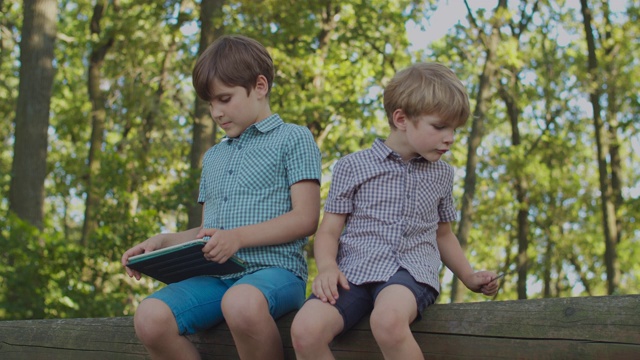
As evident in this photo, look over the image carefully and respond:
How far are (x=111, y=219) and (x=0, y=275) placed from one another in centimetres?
217

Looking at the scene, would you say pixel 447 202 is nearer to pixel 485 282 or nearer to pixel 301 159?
pixel 485 282

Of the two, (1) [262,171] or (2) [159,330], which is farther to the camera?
(1) [262,171]

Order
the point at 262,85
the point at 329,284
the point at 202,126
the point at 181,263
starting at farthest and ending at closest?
the point at 202,126 < the point at 262,85 < the point at 181,263 < the point at 329,284

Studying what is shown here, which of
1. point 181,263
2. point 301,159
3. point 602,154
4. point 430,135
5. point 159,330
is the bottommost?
point 602,154

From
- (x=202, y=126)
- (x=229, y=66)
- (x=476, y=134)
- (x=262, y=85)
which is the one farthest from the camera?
(x=476, y=134)

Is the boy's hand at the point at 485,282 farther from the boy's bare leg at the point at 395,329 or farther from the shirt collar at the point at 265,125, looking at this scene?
the shirt collar at the point at 265,125

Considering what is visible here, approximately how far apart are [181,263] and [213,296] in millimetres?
184

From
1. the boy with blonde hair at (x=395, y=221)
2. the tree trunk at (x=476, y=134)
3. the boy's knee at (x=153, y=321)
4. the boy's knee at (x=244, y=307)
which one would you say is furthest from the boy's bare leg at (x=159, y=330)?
the tree trunk at (x=476, y=134)

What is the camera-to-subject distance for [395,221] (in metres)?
2.92

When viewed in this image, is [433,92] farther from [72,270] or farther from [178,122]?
[178,122]

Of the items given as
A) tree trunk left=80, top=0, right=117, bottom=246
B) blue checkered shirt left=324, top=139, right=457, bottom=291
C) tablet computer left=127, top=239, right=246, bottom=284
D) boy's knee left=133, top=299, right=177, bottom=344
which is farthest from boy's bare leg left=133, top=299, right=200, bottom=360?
tree trunk left=80, top=0, right=117, bottom=246

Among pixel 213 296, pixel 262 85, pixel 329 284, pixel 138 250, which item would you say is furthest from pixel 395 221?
pixel 138 250

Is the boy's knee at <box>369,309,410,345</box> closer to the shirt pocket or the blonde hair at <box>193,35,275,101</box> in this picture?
the shirt pocket

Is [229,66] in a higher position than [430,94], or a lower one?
higher
